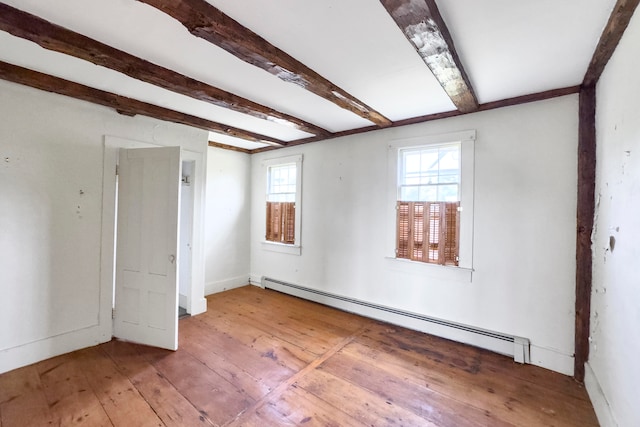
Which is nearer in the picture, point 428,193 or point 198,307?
point 428,193

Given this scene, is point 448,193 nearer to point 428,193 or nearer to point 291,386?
point 428,193

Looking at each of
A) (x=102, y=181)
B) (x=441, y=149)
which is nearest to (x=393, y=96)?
(x=441, y=149)

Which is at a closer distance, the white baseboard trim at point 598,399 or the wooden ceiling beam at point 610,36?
the wooden ceiling beam at point 610,36

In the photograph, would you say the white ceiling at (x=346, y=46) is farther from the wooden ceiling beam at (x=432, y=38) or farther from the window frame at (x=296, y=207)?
the window frame at (x=296, y=207)

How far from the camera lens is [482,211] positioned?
273 cm

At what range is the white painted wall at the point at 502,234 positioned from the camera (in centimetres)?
236

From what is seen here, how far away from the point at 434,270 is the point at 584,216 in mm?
1344

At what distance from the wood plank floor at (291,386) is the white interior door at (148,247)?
237 millimetres

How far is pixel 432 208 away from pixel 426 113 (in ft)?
3.48

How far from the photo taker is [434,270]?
9.84 ft

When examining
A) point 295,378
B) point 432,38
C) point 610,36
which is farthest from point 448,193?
point 295,378

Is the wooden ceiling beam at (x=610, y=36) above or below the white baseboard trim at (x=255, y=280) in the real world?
above

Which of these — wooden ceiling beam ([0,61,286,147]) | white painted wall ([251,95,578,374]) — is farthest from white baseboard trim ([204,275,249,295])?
wooden ceiling beam ([0,61,286,147])

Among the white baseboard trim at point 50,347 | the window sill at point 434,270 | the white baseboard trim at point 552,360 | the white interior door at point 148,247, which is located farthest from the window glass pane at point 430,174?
the white baseboard trim at point 50,347
